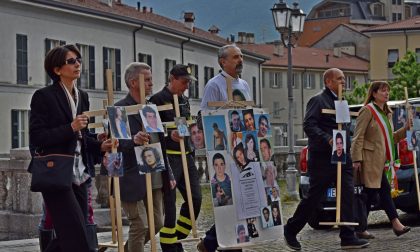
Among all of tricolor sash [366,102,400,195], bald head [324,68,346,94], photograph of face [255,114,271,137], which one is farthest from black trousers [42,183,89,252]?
tricolor sash [366,102,400,195]

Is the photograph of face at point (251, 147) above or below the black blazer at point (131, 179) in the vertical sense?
above

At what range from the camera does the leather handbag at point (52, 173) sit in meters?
7.61

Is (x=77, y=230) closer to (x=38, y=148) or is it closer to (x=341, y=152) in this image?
(x=38, y=148)

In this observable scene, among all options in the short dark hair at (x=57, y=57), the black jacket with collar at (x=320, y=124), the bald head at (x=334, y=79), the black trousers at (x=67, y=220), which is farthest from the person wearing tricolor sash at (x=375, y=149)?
the black trousers at (x=67, y=220)

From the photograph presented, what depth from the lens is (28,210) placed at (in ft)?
50.8

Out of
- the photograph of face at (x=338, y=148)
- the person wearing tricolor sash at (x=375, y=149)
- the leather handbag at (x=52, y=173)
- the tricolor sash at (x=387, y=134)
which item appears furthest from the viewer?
the tricolor sash at (x=387, y=134)

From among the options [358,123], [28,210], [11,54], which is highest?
[11,54]

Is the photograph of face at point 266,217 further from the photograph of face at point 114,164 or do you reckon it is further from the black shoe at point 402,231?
the black shoe at point 402,231

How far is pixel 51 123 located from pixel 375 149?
5.48 meters

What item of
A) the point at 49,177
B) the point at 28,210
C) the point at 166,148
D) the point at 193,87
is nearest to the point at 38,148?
the point at 49,177

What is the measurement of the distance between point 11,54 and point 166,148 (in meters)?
31.6

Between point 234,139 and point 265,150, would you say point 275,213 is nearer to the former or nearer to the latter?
point 265,150

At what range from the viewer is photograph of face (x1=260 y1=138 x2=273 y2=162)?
996 centimetres

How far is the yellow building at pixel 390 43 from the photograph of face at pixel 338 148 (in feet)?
251
